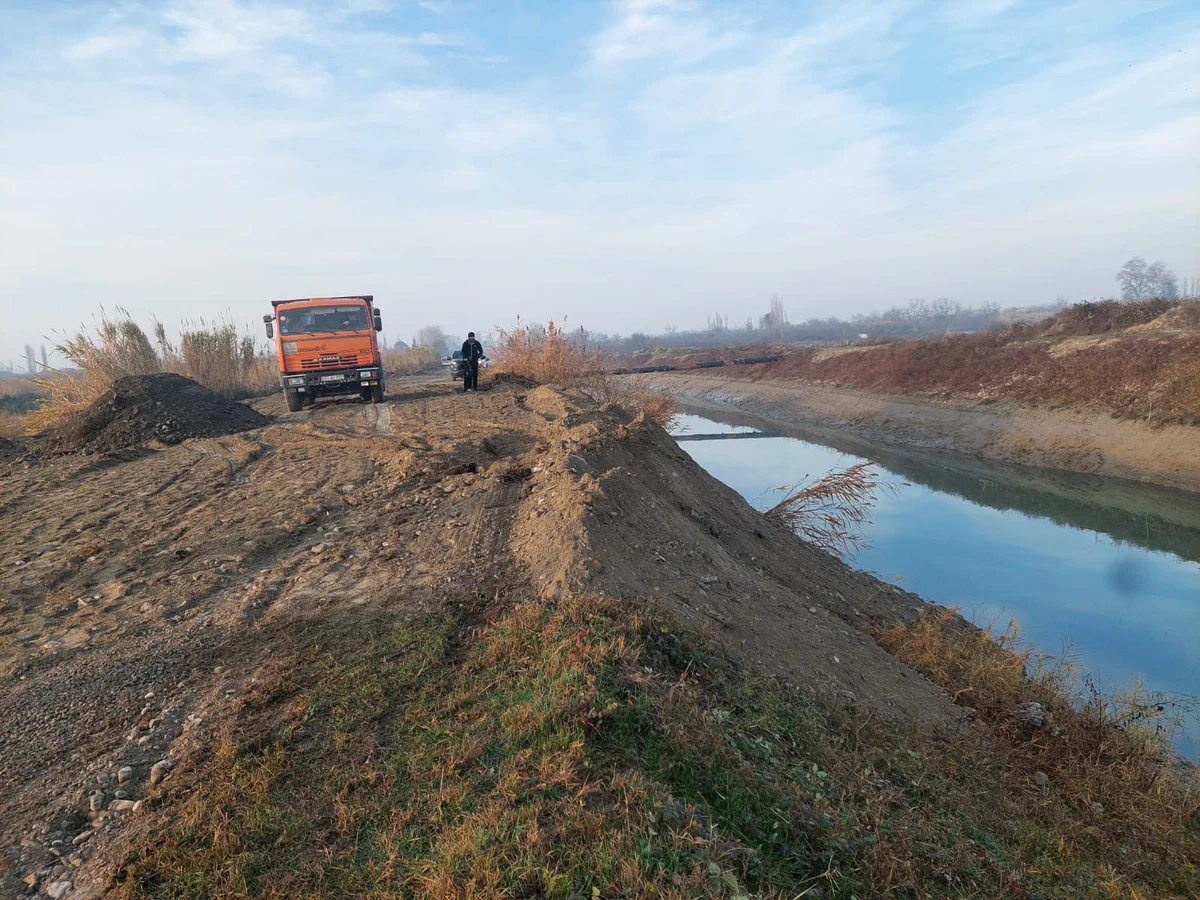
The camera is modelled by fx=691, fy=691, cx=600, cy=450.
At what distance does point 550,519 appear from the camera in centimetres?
653

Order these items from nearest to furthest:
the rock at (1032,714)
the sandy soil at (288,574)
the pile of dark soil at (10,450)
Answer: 1. the sandy soil at (288,574)
2. the rock at (1032,714)
3. the pile of dark soil at (10,450)

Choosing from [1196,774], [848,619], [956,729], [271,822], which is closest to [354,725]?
[271,822]

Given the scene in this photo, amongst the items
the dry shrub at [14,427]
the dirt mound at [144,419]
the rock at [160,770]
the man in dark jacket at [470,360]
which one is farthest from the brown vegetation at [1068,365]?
the dry shrub at [14,427]

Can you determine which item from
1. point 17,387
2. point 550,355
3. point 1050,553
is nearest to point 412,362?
point 17,387

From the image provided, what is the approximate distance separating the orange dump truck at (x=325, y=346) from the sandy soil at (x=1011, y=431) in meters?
12.7

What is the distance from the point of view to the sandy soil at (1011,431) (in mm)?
18547

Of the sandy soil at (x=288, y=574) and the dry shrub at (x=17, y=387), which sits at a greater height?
the dry shrub at (x=17, y=387)

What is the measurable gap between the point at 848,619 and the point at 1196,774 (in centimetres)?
331

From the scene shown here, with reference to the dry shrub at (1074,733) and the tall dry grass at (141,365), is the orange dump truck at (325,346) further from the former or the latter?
the dry shrub at (1074,733)

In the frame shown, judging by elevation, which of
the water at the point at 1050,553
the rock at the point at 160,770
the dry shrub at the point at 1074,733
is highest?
the rock at the point at 160,770

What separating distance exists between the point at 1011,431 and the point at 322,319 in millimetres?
21282

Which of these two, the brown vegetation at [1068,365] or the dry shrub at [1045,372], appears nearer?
the dry shrub at [1045,372]

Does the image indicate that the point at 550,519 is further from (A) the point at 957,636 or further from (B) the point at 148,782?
(A) the point at 957,636

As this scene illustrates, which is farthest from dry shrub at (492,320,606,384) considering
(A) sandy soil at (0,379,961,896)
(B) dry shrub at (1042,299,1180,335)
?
(B) dry shrub at (1042,299,1180,335)
